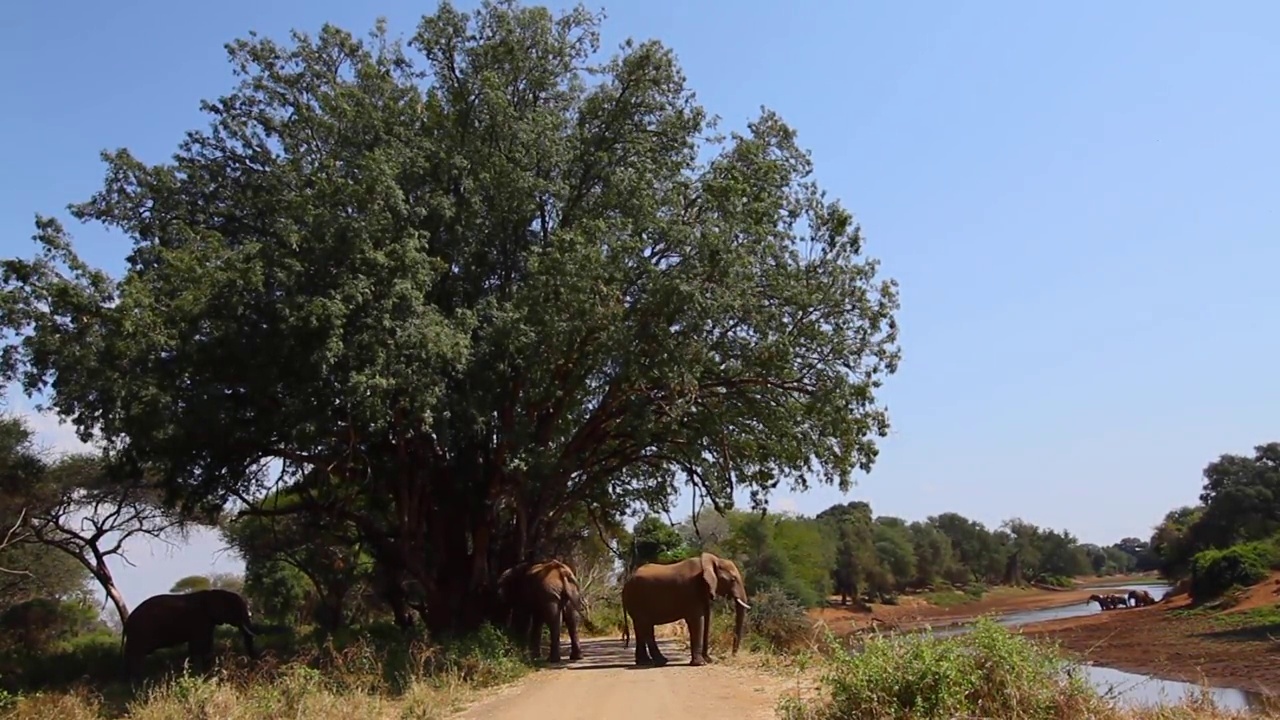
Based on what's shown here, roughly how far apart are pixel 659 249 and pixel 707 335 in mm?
2001

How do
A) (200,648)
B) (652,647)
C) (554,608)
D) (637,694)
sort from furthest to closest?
(200,648) → (554,608) → (652,647) → (637,694)

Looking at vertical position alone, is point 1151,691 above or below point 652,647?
below

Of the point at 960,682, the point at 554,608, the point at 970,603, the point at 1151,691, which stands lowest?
the point at 1151,691

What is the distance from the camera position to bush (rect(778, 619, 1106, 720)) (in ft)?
33.4

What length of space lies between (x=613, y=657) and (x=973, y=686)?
39.4 ft

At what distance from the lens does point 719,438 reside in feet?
71.6

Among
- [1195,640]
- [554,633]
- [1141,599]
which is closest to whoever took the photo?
[554,633]

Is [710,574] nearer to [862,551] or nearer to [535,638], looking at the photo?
[535,638]

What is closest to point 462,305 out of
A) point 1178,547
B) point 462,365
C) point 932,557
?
point 462,365

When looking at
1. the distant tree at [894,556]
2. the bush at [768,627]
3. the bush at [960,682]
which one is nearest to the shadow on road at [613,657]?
the bush at [768,627]

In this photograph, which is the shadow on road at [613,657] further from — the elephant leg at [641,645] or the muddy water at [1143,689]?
the muddy water at [1143,689]

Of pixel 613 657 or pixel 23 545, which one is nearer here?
pixel 613 657

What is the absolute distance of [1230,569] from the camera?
51.2 meters

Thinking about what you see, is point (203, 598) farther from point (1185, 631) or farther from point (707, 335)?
point (1185, 631)
